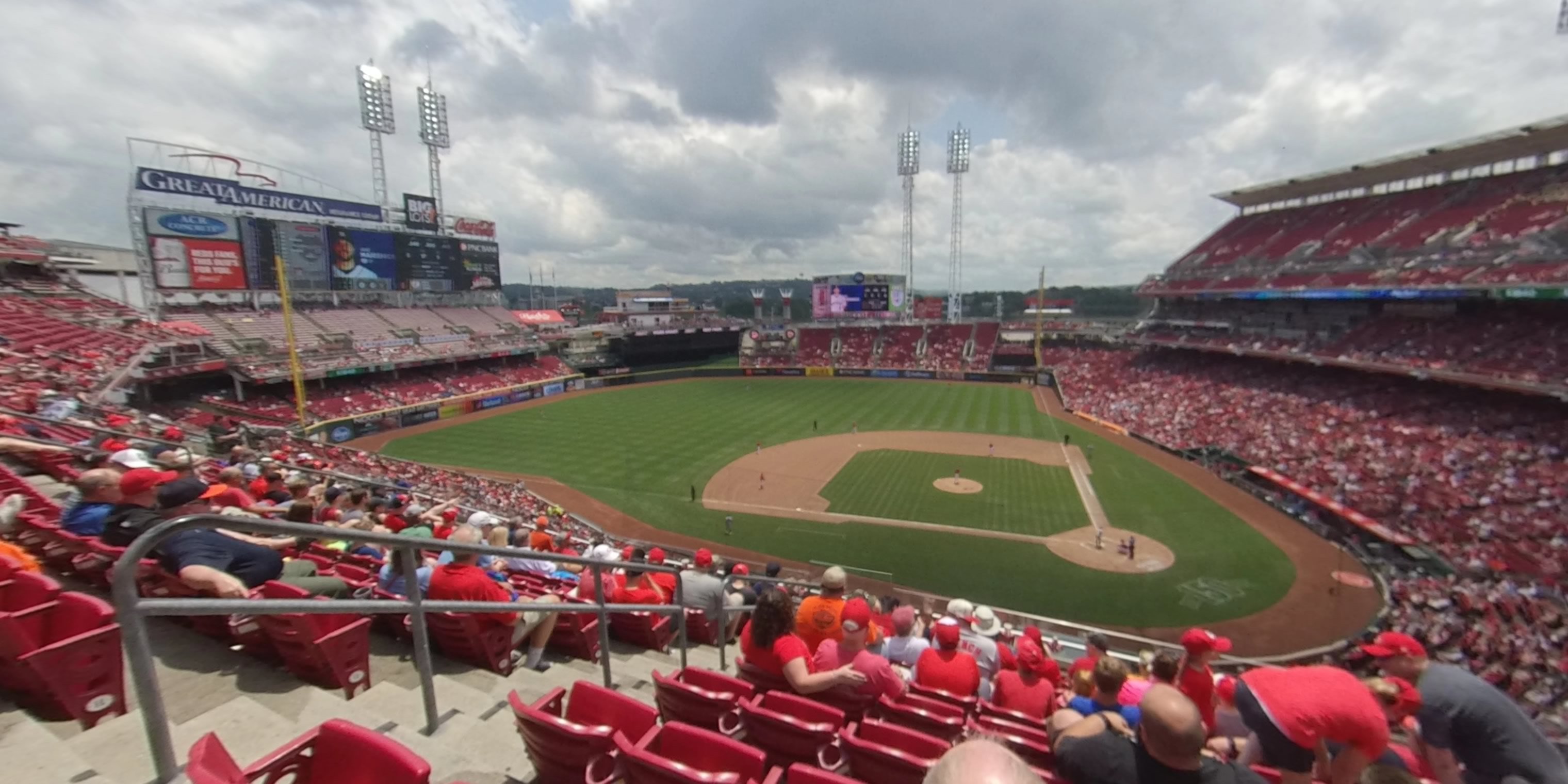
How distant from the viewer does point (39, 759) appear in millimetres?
2686

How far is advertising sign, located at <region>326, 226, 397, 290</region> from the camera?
159 feet

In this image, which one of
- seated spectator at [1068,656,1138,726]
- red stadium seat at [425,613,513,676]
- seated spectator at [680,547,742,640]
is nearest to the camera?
seated spectator at [1068,656,1138,726]

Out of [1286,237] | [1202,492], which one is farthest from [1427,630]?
[1286,237]

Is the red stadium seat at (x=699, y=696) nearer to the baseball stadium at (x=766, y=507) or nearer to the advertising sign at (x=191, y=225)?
the baseball stadium at (x=766, y=507)

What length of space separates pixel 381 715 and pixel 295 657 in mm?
734

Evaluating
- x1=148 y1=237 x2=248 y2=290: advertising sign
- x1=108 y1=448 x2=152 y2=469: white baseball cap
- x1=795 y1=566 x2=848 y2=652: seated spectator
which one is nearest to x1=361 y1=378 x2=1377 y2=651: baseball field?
x1=795 y1=566 x2=848 y2=652: seated spectator

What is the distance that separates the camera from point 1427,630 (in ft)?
47.7

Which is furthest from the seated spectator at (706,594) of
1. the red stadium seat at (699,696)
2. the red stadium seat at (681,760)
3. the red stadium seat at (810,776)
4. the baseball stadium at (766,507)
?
the red stadium seat at (810,776)

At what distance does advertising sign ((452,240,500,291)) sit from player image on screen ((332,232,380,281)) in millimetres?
8334

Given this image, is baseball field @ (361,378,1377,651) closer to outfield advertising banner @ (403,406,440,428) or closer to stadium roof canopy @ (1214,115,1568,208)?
outfield advertising banner @ (403,406,440,428)

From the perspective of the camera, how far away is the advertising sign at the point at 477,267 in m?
58.0

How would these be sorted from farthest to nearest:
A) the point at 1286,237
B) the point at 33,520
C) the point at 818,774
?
the point at 1286,237, the point at 33,520, the point at 818,774

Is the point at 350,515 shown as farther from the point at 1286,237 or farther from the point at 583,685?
the point at 1286,237

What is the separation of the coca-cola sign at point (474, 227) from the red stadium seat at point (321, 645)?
61921 mm
